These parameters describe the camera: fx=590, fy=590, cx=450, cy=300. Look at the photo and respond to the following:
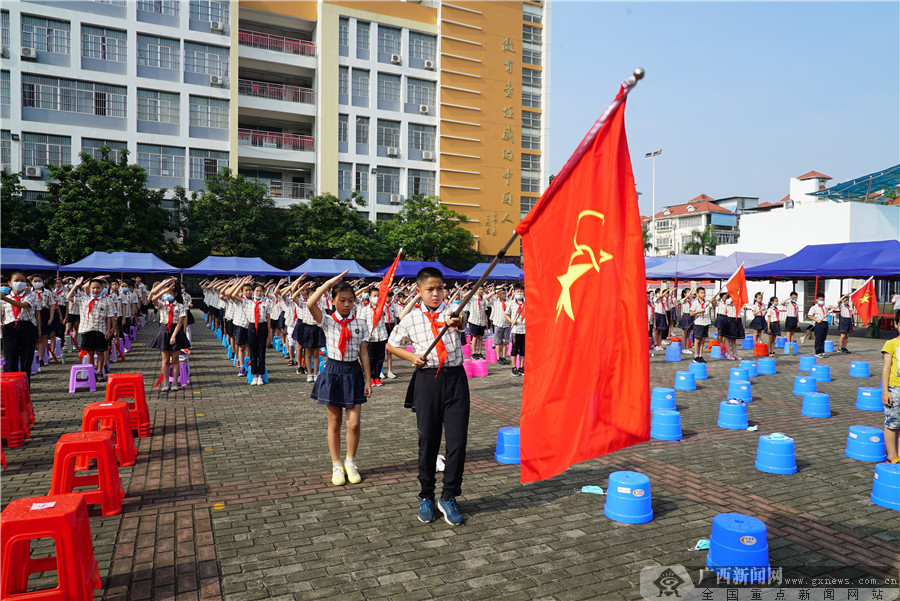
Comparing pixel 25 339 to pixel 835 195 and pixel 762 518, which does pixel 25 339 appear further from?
pixel 835 195

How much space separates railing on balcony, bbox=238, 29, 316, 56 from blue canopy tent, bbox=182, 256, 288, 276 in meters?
20.3

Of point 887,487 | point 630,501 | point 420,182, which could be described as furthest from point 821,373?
point 420,182

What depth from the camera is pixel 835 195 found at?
40750mm

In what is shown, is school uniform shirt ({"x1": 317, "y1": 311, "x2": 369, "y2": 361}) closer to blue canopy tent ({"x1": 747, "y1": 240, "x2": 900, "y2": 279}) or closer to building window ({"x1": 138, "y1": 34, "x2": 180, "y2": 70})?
blue canopy tent ({"x1": 747, "y1": 240, "x2": 900, "y2": 279})

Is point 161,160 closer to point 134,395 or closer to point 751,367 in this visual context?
point 134,395

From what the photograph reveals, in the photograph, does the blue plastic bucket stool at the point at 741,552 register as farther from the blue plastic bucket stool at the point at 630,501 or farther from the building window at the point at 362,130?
the building window at the point at 362,130

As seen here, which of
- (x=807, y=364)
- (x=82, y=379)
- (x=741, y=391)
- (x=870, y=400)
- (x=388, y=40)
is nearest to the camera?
(x=870, y=400)

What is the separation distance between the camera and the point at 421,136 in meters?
44.6

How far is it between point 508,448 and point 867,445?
4.43 meters

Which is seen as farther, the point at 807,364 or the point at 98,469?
the point at 807,364

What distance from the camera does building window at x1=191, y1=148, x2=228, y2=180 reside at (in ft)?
120

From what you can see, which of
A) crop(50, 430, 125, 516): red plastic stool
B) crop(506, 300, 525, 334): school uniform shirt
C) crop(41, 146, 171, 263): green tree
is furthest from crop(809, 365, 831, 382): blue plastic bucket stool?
crop(41, 146, 171, 263): green tree

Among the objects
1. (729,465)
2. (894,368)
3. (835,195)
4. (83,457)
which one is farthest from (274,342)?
(835,195)

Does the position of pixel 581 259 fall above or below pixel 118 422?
above
